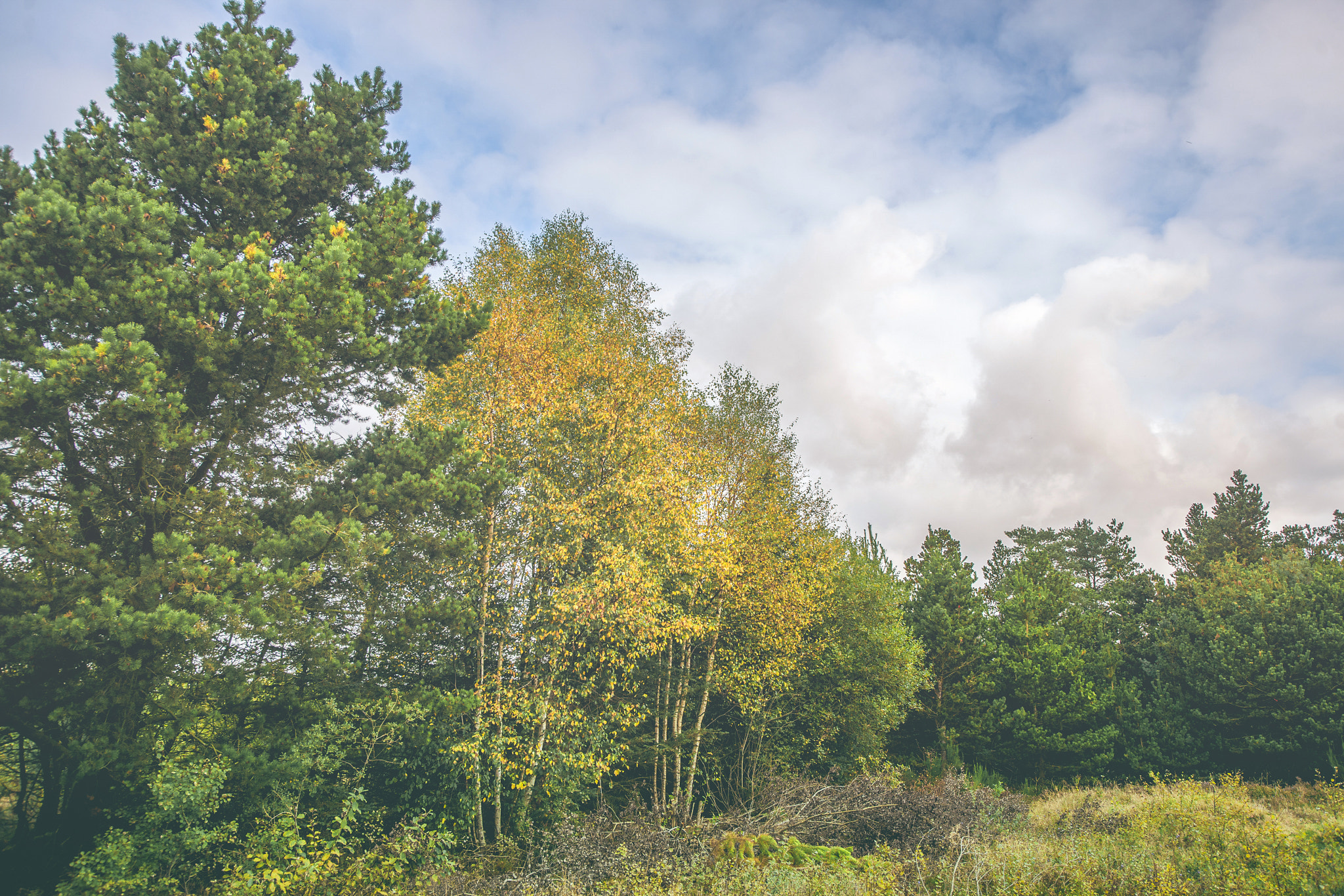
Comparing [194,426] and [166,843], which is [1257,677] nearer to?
[166,843]

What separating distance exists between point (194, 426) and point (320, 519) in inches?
108

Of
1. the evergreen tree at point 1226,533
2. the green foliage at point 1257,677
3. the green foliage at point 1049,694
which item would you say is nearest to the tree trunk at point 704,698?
A: the green foliage at point 1049,694

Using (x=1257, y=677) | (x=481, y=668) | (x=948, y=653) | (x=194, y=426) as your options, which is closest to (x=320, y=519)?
(x=194, y=426)

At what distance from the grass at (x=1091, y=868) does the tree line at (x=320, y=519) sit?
3.79 meters

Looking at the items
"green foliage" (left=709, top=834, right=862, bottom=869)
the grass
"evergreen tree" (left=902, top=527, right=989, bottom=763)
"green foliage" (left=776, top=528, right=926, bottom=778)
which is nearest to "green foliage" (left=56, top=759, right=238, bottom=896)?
the grass

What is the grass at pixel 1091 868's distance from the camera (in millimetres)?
7160

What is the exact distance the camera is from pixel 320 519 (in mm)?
8859

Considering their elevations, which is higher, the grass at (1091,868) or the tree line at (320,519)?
the tree line at (320,519)

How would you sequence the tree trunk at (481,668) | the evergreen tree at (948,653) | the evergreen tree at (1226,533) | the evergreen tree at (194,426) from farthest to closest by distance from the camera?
the evergreen tree at (1226,533)
the evergreen tree at (948,653)
the tree trunk at (481,668)
the evergreen tree at (194,426)

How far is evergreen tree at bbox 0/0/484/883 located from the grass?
5.60 metres

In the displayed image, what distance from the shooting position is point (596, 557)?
12375 millimetres

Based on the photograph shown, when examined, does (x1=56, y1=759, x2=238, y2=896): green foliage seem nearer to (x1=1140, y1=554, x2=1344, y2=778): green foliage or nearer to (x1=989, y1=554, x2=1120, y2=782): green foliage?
(x1=989, y1=554, x2=1120, y2=782): green foliage

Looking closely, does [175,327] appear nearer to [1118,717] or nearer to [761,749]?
[761,749]

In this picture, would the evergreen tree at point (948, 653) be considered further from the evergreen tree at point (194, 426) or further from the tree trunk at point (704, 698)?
the evergreen tree at point (194, 426)
